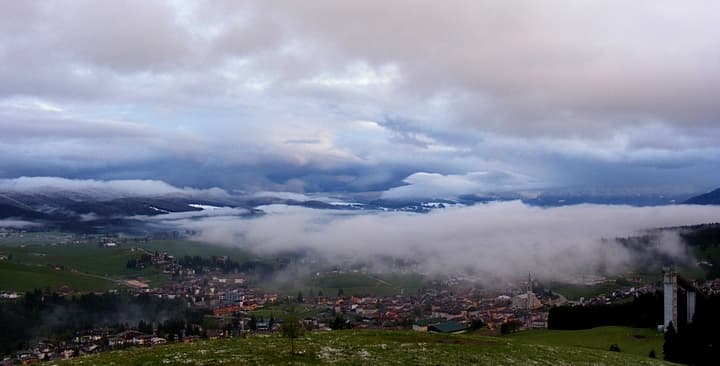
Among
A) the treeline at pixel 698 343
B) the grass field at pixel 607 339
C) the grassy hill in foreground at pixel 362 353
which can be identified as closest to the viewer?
the grassy hill in foreground at pixel 362 353

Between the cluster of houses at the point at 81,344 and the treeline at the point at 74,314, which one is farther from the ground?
the cluster of houses at the point at 81,344

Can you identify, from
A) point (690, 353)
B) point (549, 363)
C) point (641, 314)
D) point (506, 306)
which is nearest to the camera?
point (549, 363)

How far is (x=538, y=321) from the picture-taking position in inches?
5157

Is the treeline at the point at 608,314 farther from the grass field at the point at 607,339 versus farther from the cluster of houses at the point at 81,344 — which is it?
the cluster of houses at the point at 81,344

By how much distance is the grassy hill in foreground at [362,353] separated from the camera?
100 ft

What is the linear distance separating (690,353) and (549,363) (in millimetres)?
37235

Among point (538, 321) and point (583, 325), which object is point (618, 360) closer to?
point (583, 325)

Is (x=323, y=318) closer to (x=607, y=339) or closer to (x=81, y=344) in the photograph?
(x=81, y=344)

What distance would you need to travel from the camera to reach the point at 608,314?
108 metres

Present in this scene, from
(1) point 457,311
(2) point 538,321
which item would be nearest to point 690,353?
(2) point 538,321

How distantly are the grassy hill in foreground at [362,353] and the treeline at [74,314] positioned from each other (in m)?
98.8

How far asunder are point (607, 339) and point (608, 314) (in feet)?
79.9

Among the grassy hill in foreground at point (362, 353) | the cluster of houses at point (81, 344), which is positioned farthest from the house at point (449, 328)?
the grassy hill in foreground at point (362, 353)

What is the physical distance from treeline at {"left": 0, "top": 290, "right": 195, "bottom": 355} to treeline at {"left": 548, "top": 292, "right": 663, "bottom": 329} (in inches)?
Result: 3192
